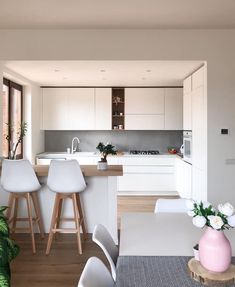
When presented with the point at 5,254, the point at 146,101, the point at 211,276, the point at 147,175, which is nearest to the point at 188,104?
the point at 146,101

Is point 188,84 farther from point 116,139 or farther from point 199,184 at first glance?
point 116,139

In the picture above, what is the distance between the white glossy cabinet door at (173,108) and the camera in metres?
7.02

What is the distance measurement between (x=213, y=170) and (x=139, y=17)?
2234 mm

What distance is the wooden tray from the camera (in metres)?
1.35

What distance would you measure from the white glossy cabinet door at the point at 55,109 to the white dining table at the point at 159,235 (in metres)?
4.94

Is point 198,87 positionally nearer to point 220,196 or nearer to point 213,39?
point 213,39

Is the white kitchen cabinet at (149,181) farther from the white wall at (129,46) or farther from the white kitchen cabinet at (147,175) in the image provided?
the white wall at (129,46)

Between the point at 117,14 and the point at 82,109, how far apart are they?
3.50 metres

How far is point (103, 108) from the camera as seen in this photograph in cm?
707

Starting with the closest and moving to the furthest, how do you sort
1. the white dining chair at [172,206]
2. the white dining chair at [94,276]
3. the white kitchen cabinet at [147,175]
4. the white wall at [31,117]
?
the white dining chair at [94,276], the white dining chair at [172,206], the white wall at [31,117], the white kitchen cabinet at [147,175]

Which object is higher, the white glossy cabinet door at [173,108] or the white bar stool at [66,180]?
the white glossy cabinet door at [173,108]

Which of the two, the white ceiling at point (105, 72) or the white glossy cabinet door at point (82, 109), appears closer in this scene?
the white ceiling at point (105, 72)

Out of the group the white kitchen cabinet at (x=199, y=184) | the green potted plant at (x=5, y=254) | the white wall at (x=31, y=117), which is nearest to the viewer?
the green potted plant at (x=5, y=254)

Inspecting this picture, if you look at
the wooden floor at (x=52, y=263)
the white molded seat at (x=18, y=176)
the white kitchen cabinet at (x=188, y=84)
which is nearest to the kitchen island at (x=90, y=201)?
the wooden floor at (x=52, y=263)
